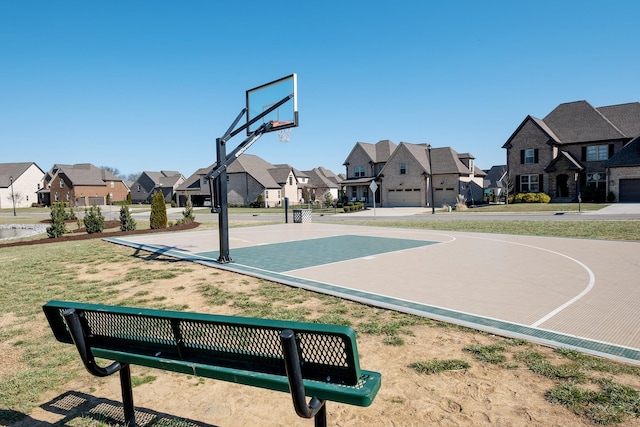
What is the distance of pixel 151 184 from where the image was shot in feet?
310

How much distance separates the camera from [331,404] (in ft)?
13.4

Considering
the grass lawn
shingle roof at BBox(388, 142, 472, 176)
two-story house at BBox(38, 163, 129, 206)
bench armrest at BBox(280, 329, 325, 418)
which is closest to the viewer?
bench armrest at BBox(280, 329, 325, 418)

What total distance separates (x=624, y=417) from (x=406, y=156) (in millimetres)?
52419

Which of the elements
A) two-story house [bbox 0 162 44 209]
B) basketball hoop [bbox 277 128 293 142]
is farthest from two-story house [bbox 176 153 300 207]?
basketball hoop [bbox 277 128 293 142]

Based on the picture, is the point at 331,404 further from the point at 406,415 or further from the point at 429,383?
the point at 429,383

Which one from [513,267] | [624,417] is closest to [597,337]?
[624,417]

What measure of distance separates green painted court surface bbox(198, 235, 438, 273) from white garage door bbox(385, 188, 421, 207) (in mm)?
36879

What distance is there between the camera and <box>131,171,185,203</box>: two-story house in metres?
89.3

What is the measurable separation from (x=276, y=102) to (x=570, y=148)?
153 ft

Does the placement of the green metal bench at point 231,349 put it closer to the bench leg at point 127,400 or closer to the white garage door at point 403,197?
the bench leg at point 127,400

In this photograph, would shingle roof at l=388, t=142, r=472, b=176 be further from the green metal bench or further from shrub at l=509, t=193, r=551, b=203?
the green metal bench

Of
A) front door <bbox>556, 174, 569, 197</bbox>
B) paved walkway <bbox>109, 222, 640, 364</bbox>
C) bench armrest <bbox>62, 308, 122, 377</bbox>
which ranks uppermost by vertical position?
front door <bbox>556, 174, 569, 197</bbox>

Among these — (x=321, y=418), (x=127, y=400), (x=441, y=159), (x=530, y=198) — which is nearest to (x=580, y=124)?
(x=530, y=198)

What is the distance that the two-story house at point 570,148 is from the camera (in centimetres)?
4519
